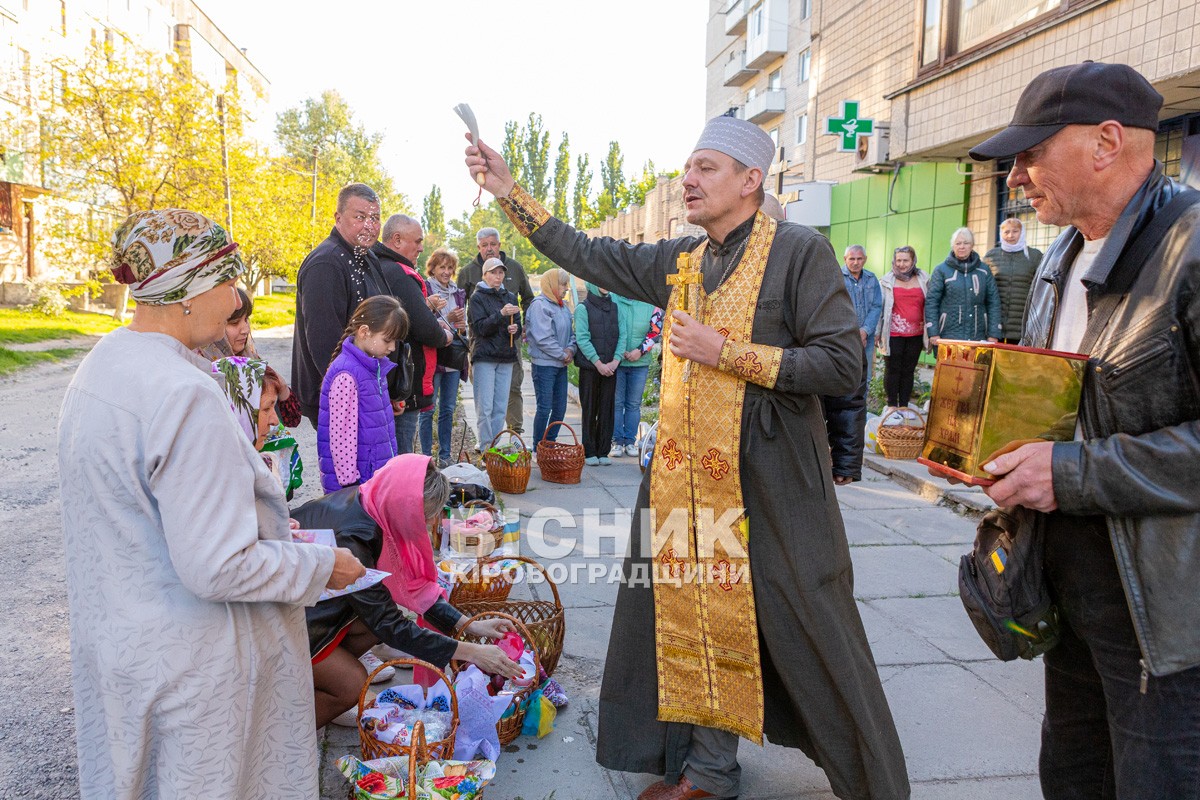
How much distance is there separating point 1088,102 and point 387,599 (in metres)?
2.60

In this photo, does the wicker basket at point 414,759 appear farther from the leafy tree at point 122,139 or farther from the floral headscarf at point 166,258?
the leafy tree at point 122,139

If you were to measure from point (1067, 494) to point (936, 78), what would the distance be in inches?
470

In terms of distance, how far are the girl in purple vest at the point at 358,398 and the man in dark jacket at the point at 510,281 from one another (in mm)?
3729

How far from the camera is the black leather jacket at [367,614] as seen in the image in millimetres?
3135

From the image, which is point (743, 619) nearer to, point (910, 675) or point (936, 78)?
point (910, 675)

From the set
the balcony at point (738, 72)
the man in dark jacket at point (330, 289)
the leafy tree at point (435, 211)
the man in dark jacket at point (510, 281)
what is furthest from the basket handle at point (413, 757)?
the leafy tree at point (435, 211)

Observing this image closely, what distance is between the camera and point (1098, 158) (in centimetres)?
185

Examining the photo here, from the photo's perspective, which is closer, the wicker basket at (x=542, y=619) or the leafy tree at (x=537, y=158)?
the wicker basket at (x=542, y=619)

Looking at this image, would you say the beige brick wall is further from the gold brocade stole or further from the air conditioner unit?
the gold brocade stole

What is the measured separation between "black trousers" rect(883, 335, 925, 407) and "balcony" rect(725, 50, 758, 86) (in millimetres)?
21490

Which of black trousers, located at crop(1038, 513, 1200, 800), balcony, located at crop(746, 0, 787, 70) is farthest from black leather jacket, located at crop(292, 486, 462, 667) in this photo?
balcony, located at crop(746, 0, 787, 70)

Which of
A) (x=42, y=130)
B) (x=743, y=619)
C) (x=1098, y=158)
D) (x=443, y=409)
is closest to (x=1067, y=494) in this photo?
(x=1098, y=158)

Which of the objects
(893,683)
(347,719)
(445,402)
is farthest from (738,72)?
(347,719)

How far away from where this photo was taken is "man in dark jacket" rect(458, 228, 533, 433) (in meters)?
8.71
